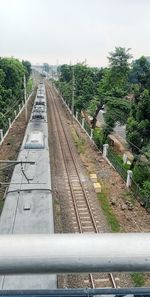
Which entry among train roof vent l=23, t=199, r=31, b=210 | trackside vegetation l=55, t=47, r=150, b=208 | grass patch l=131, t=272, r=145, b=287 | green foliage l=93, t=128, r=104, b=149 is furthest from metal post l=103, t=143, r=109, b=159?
train roof vent l=23, t=199, r=31, b=210

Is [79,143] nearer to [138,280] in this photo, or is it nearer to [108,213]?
[108,213]

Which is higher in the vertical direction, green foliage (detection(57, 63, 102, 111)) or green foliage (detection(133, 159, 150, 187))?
green foliage (detection(57, 63, 102, 111))

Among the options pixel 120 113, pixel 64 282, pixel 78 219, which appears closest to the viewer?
pixel 64 282

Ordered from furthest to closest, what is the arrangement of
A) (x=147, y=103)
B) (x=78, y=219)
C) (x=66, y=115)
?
(x=66, y=115) < (x=147, y=103) < (x=78, y=219)

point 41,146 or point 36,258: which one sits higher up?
point 36,258

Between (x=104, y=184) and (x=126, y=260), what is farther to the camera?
(x=104, y=184)

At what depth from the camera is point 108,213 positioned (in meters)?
20.9

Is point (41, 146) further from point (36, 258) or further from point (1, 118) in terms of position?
point (36, 258)

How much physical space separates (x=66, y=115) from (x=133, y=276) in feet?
154

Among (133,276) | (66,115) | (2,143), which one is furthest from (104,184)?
(66,115)

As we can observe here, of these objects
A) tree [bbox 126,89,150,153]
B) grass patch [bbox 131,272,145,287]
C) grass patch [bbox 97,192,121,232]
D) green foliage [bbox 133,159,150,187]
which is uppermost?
tree [bbox 126,89,150,153]

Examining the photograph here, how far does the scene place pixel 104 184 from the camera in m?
25.9

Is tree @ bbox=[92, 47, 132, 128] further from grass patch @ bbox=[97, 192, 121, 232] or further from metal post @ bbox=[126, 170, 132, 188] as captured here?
grass patch @ bbox=[97, 192, 121, 232]

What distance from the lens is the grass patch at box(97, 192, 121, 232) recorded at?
1910 cm
